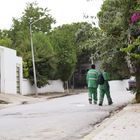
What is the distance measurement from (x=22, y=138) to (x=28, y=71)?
37527mm

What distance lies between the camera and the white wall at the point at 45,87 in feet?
156

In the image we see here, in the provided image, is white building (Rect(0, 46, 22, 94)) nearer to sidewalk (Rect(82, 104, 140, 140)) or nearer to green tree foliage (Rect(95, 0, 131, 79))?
green tree foliage (Rect(95, 0, 131, 79))

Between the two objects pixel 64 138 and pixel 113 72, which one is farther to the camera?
pixel 113 72

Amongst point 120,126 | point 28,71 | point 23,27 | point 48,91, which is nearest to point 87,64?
point 23,27

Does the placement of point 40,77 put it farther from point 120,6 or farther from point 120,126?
point 120,126

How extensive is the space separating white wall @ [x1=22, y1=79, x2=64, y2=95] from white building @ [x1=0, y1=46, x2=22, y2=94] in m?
1.06

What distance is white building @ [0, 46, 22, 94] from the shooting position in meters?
42.3

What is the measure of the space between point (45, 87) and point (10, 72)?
414 inches

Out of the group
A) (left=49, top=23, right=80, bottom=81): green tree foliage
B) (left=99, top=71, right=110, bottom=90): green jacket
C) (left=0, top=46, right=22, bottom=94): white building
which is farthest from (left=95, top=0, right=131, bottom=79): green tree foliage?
(left=49, top=23, right=80, bottom=81): green tree foliage

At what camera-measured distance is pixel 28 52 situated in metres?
52.6

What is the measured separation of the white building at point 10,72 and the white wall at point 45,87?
3.47 feet

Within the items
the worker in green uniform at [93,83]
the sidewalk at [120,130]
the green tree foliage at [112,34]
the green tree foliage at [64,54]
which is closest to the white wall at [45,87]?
the green tree foliage at [64,54]

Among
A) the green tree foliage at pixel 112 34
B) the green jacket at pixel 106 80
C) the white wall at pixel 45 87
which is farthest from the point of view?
the white wall at pixel 45 87

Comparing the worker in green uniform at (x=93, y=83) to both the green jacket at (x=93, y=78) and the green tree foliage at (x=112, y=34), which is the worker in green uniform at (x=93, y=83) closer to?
the green jacket at (x=93, y=78)
